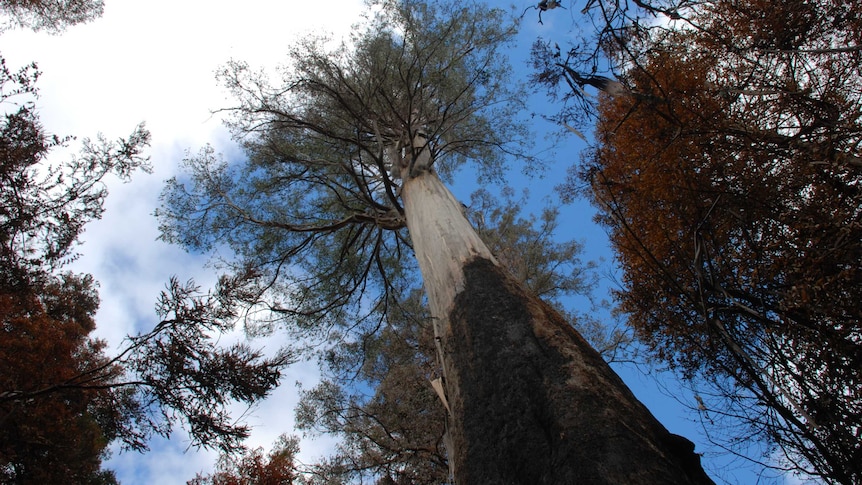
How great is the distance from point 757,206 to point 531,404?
4165 mm

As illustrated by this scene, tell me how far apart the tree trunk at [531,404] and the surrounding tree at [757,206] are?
1.17 meters

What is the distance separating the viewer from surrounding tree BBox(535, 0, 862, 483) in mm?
3498

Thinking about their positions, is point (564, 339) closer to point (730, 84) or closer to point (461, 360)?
point (461, 360)

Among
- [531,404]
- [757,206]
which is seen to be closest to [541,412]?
[531,404]

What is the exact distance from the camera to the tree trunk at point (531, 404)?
1793mm

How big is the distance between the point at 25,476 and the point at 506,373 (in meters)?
7.94

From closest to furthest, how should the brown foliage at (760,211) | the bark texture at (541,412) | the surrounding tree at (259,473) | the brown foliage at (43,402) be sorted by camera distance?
the bark texture at (541,412)
the brown foliage at (760,211)
the brown foliage at (43,402)
the surrounding tree at (259,473)

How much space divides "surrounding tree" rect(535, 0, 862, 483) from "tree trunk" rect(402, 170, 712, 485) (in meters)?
1.17

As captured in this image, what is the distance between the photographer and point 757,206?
4.84 metres

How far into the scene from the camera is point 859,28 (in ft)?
14.4

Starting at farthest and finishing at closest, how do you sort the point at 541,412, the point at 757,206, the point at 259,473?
the point at 259,473, the point at 757,206, the point at 541,412

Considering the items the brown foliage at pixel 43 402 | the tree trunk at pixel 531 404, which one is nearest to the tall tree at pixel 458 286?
the tree trunk at pixel 531 404

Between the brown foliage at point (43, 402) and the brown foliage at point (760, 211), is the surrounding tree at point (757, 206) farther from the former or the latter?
the brown foliage at point (43, 402)

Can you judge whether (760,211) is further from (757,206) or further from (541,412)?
(541,412)
